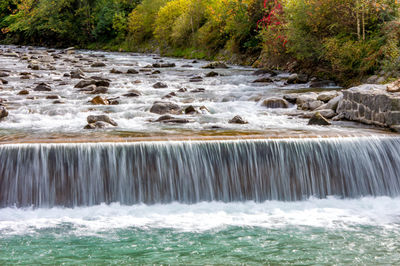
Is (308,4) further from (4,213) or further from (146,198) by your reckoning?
(4,213)

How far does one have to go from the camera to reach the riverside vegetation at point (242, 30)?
16.7 meters

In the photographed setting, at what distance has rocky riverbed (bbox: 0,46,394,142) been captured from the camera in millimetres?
10805

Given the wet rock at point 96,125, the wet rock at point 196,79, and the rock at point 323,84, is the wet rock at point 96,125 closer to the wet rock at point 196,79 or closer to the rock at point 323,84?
the rock at point 323,84

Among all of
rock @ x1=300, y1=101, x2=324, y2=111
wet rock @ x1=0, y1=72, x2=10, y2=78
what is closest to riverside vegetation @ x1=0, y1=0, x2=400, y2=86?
rock @ x1=300, y1=101, x2=324, y2=111

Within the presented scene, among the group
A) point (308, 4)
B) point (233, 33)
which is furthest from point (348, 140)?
point (233, 33)

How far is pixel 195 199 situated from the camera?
8.66 m

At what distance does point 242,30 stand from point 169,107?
53.1 feet

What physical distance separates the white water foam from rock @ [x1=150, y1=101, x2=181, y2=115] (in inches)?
215

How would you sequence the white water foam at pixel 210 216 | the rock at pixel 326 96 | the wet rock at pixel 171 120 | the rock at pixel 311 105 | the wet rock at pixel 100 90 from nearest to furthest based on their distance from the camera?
the white water foam at pixel 210 216 < the wet rock at pixel 171 120 < the rock at pixel 311 105 < the rock at pixel 326 96 < the wet rock at pixel 100 90

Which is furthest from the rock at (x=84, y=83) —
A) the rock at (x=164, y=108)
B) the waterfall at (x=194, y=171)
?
the waterfall at (x=194, y=171)

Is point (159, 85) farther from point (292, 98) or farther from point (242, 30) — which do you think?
point (242, 30)

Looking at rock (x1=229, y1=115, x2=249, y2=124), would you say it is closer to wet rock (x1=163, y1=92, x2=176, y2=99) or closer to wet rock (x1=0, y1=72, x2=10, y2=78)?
wet rock (x1=163, y1=92, x2=176, y2=99)

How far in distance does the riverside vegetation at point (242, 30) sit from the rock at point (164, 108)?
21.9ft

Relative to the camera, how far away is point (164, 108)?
45.0 ft
